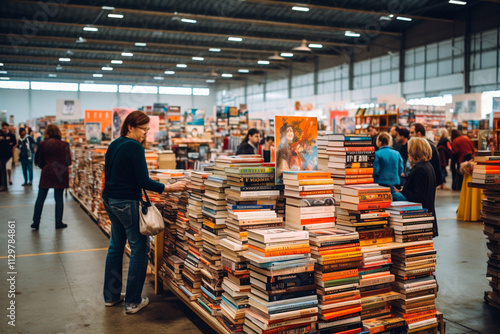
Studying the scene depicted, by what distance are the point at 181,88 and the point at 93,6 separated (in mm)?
23209

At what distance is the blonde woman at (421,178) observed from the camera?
13.0ft

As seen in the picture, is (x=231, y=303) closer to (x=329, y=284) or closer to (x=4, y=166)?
(x=329, y=284)

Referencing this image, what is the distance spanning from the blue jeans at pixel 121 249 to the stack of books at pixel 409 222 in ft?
6.43

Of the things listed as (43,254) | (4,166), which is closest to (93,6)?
(4,166)

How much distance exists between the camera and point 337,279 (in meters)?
2.71

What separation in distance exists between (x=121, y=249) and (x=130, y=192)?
1.87ft

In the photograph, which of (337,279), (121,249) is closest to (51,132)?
(121,249)

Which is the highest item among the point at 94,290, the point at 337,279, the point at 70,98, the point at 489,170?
the point at 70,98

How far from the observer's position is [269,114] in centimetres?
2525

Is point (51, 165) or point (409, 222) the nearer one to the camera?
point (409, 222)

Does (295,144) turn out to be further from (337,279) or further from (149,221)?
(149,221)

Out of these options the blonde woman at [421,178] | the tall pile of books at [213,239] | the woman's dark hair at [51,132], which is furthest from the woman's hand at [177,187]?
the woman's dark hair at [51,132]

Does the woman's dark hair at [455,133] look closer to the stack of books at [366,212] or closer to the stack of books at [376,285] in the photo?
the stack of books at [366,212]

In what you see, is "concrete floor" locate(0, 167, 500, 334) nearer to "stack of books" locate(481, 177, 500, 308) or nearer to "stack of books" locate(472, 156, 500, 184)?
"stack of books" locate(481, 177, 500, 308)
